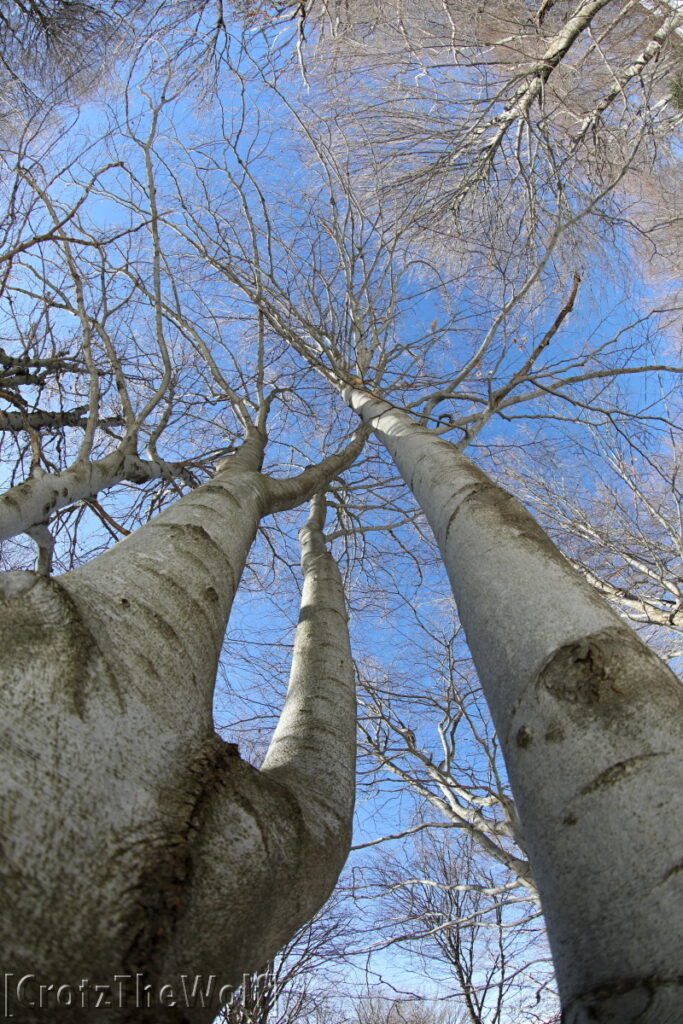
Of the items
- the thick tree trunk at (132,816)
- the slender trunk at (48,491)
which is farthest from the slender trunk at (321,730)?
the slender trunk at (48,491)

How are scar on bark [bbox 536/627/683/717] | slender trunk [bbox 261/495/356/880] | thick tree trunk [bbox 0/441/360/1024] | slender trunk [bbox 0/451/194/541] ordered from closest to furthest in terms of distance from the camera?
thick tree trunk [bbox 0/441/360/1024], scar on bark [bbox 536/627/683/717], slender trunk [bbox 261/495/356/880], slender trunk [bbox 0/451/194/541]

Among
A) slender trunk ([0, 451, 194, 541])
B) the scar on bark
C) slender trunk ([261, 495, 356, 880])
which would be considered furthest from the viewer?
slender trunk ([0, 451, 194, 541])

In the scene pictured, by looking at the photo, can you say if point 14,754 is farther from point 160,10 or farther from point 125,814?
point 160,10

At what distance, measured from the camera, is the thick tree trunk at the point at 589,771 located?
52 cm

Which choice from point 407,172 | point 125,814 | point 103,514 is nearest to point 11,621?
point 125,814

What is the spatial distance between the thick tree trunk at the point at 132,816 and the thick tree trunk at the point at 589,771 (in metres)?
0.35

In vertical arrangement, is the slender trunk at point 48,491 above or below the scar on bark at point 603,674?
above

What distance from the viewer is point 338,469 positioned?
2.97 metres

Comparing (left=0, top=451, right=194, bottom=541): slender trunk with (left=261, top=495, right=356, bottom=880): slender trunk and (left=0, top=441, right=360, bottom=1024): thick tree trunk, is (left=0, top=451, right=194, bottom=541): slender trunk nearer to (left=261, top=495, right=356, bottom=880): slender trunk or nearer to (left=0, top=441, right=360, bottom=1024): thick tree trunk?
(left=261, top=495, right=356, bottom=880): slender trunk

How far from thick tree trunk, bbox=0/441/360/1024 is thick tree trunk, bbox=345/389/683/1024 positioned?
35 centimetres

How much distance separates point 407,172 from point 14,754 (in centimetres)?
488

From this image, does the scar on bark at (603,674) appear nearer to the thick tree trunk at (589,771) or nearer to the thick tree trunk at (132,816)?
the thick tree trunk at (589,771)

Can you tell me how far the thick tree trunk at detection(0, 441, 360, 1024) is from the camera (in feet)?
1.63

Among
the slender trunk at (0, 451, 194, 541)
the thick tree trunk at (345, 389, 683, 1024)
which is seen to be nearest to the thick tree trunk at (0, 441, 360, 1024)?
the thick tree trunk at (345, 389, 683, 1024)
